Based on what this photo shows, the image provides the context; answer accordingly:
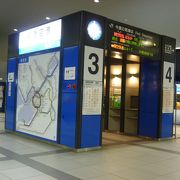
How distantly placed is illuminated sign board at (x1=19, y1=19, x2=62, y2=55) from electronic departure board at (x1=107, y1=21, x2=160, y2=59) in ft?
4.06

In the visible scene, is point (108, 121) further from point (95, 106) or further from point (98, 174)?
point (98, 174)

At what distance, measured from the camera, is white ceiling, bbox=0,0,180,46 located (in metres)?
8.34

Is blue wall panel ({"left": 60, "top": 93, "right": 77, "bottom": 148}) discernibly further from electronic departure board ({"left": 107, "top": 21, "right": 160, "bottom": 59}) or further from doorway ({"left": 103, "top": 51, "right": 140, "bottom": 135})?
doorway ({"left": 103, "top": 51, "right": 140, "bottom": 135})

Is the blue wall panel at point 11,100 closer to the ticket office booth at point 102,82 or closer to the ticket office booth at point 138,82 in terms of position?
the ticket office booth at point 102,82

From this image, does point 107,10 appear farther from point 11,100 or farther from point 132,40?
point 11,100

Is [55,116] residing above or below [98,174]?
above

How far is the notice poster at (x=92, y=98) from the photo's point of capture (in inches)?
256

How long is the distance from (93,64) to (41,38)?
1.83 m

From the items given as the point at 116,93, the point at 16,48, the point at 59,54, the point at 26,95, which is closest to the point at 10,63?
the point at 16,48

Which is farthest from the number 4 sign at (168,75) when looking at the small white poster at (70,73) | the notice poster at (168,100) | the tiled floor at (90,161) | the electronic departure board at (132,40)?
the small white poster at (70,73)

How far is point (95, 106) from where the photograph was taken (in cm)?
668

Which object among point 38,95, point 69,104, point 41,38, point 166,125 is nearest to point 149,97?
point 166,125

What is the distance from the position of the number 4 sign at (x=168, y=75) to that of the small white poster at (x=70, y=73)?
3.17 metres

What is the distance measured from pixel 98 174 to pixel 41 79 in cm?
357
